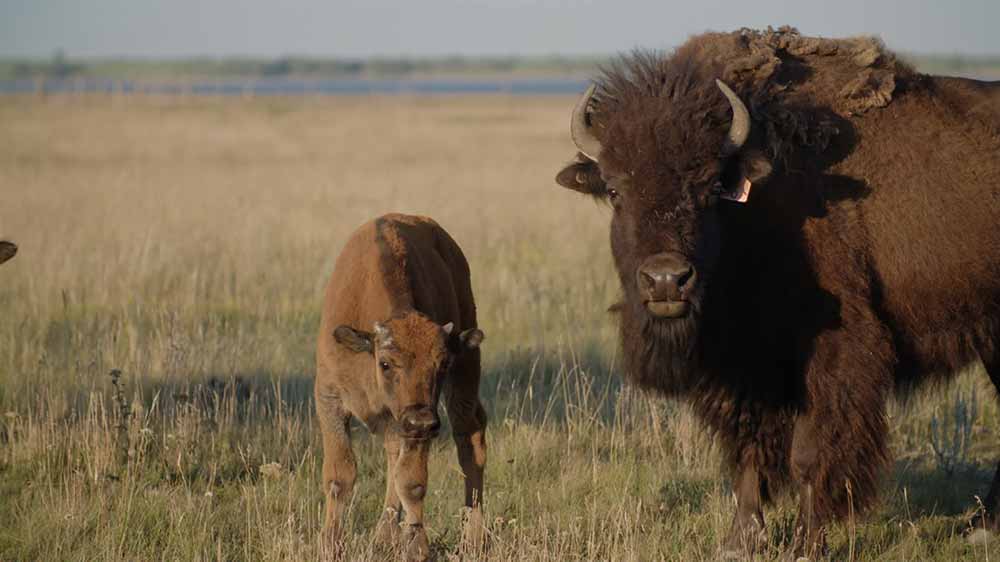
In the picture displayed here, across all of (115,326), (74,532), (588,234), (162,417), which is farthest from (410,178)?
(74,532)

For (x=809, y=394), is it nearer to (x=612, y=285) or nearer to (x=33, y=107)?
(x=612, y=285)

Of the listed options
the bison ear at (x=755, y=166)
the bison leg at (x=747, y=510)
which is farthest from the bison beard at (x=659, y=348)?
the bison ear at (x=755, y=166)

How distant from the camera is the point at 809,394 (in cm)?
689

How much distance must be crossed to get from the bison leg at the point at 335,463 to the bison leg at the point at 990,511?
12.7 ft

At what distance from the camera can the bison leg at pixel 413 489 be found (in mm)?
6180

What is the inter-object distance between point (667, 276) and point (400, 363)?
1478 millimetres

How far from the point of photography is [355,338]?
627 cm

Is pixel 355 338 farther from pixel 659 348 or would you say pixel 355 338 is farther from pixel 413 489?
pixel 659 348

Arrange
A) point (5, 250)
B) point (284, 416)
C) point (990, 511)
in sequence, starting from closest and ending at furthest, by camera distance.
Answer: point (5, 250)
point (990, 511)
point (284, 416)

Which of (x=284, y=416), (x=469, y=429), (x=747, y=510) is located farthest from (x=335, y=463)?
(x=284, y=416)

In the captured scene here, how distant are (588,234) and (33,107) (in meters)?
41.0

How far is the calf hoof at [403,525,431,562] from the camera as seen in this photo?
634cm

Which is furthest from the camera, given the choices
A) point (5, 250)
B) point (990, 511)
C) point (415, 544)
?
point (990, 511)

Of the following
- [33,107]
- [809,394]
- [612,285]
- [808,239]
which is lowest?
[33,107]
